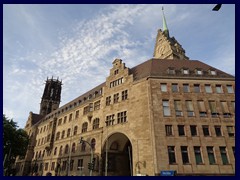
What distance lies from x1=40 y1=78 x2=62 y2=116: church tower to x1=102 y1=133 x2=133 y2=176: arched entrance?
196 ft

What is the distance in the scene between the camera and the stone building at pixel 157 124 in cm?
2709

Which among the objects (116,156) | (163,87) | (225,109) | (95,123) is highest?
(163,87)

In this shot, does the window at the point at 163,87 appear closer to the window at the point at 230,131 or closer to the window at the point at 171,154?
the window at the point at 171,154

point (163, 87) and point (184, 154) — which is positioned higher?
point (163, 87)

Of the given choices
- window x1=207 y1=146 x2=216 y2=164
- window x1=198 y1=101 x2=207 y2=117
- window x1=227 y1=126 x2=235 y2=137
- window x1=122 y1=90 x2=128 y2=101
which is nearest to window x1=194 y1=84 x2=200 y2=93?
window x1=198 y1=101 x2=207 y2=117

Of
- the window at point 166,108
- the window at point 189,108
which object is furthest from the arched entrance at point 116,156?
the window at point 189,108

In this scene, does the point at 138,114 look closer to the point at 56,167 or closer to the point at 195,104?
the point at 195,104

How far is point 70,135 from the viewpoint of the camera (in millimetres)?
45625

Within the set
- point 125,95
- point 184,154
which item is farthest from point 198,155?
point 125,95

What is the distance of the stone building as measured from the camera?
27.1 metres

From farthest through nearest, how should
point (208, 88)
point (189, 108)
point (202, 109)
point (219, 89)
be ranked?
point (208, 88)
point (219, 89)
point (189, 108)
point (202, 109)

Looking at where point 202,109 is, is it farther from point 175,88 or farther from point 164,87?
point 164,87

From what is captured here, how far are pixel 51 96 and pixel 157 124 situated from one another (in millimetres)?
76104

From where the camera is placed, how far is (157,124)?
95.2 feet
